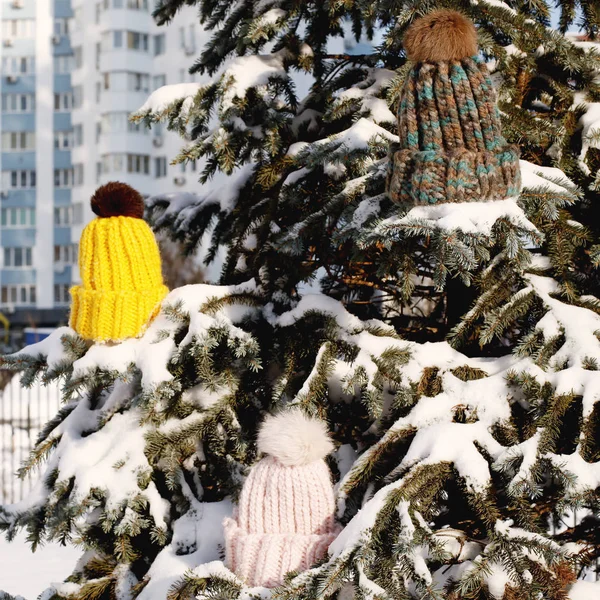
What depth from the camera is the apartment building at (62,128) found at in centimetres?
3362

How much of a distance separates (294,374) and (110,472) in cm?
73

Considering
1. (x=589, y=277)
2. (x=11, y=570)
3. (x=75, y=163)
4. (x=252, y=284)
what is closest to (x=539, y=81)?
(x=589, y=277)

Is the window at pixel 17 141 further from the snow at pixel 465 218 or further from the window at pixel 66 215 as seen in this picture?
the snow at pixel 465 218

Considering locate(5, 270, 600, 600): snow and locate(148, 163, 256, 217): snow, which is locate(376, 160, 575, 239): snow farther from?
locate(148, 163, 256, 217): snow

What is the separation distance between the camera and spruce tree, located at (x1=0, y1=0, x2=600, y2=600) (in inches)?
100

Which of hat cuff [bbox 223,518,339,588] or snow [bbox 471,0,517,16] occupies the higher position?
snow [bbox 471,0,517,16]

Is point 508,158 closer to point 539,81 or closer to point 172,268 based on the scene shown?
point 539,81

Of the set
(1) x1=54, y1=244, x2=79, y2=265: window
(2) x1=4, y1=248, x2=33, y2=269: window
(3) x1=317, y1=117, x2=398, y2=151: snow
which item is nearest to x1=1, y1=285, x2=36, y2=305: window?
(2) x1=4, y1=248, x2=33, y2=269: window

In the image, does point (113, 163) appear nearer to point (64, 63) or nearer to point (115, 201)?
point (64, 63)

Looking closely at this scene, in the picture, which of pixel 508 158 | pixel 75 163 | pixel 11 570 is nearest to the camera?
pixel 508 158

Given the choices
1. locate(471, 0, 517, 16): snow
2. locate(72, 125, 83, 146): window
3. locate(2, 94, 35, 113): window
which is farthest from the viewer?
locate(2, 94, 35, 113): window

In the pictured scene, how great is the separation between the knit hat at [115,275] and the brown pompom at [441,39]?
1160mm

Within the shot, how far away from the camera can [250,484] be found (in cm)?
284

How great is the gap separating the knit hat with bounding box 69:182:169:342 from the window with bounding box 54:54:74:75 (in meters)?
35.4
